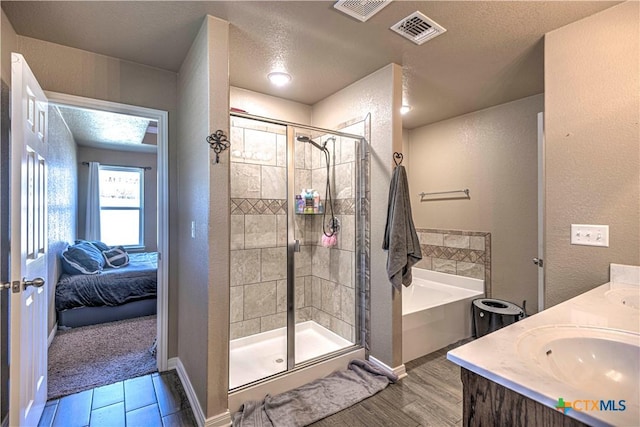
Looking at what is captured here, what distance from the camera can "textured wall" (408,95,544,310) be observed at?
3023 mm

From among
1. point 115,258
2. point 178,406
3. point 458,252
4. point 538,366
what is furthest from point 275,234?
point 115,258

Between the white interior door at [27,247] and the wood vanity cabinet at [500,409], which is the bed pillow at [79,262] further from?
the wood vanity cabinet at [500,409]

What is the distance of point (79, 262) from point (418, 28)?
14.6 feet

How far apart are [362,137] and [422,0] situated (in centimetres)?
111

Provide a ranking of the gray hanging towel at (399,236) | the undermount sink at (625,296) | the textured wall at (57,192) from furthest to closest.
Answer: the textured wall at (57,192), the gray hanging towel at (399,236), the undermount sink at (625,296)

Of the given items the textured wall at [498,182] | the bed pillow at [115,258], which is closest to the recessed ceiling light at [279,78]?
the textured wall at [498,182]

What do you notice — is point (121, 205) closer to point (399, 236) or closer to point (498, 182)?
point (399, 236)

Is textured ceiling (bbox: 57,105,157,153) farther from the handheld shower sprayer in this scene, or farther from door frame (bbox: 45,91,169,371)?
the handheld shower sprayer

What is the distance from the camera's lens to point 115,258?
424 cm

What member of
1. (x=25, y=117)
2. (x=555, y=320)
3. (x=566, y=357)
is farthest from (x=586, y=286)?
(x=25, y=117)

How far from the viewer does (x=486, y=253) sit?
3.34m

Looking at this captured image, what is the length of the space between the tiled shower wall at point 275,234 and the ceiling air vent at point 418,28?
0.97 m

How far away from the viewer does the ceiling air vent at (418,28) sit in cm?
183

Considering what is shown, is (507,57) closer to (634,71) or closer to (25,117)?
(634,71)
